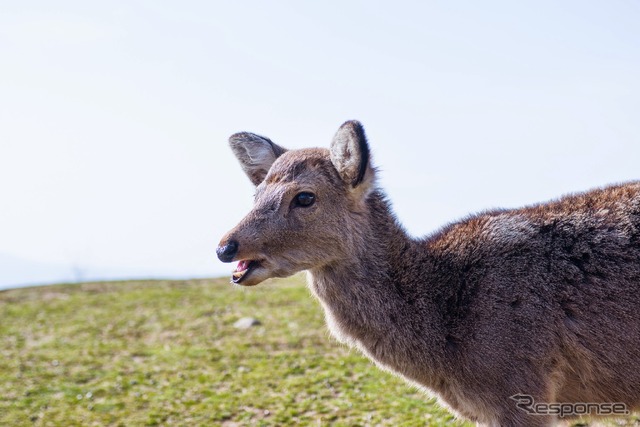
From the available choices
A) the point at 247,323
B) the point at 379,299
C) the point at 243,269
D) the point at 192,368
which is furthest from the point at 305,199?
the point at 247,323

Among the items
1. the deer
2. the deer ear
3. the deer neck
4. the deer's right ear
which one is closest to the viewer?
the deer

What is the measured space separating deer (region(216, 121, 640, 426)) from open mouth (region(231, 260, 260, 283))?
0.01 meters

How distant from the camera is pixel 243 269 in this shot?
648 cm

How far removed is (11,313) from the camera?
2133 cm

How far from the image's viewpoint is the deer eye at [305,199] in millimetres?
6773

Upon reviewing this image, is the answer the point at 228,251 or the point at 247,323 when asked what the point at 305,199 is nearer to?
the point at 228,251

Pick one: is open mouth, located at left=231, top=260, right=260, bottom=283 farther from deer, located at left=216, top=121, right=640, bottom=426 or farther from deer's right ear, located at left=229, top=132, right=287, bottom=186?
deer's right ear, located at left=229, top=132, right=287, bottom=186

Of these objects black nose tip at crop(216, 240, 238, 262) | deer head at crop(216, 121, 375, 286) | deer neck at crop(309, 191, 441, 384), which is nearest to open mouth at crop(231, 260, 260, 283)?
deer head at crop(216, 121, 375, 286)

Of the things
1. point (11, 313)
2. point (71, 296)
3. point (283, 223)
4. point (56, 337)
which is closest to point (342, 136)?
point (283, 223)

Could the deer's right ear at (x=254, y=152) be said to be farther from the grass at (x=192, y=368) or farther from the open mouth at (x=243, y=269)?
the grass at (x=192, y=368)

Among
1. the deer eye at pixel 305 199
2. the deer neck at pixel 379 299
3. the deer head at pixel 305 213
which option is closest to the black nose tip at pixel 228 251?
the deer head at pixel 305 213

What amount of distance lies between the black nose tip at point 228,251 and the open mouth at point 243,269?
0.60 feet

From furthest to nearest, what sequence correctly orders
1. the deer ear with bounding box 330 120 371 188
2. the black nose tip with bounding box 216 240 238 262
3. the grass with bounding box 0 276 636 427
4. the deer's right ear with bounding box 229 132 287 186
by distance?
the grass with bounding box 0 276 636 427, the deer's right ear with bounding box 229 132 287 186, the deer ear with bounding box 330 120 371 188, the black nose tip with bounding box 216 240 238 262

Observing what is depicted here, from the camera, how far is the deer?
6.14m
